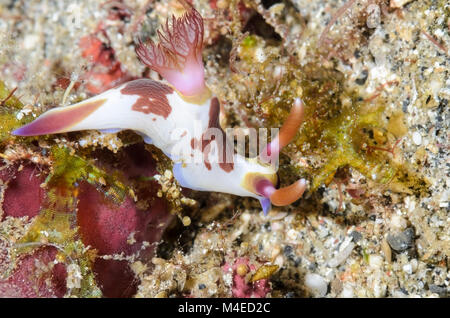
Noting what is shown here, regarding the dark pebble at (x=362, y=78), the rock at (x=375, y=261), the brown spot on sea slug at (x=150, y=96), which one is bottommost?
the rock at (x=375, y=261)

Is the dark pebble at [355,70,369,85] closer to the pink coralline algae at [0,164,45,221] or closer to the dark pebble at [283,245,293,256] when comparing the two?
the dark pebble at [283,245,293,256]

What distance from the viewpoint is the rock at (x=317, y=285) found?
2.92 m

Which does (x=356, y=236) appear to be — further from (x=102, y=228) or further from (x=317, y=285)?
(x=102, y=228)

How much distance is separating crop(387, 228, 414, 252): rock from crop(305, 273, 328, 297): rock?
0.63 meters

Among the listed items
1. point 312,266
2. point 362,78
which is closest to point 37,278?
point 312,266

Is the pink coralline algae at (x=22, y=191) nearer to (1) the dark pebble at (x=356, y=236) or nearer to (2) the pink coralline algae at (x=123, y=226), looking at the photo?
(2) the pink coralline algae at (x=123, y=226)

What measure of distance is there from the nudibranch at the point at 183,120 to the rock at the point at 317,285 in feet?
2.73

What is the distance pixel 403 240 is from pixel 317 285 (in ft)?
2.50

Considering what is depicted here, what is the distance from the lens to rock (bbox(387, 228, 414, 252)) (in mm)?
2672

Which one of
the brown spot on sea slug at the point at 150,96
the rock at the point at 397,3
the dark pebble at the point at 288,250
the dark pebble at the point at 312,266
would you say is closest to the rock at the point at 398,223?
the dark pebble at the point at 312,266

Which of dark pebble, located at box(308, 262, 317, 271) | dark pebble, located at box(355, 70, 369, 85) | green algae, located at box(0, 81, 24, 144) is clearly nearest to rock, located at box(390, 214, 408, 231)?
dark pebble, located at box(308, 262, 317, 271)

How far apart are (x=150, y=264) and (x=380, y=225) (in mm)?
1838
